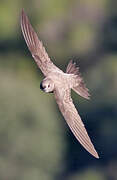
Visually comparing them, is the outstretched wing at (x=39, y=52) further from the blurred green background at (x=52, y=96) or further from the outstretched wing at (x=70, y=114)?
the blurred green background at (x=52, y=96)

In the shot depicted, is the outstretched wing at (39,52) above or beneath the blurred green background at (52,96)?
above

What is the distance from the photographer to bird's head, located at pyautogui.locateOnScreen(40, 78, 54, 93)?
654 cm

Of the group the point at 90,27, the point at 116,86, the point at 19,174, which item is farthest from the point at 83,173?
the point at 90,27

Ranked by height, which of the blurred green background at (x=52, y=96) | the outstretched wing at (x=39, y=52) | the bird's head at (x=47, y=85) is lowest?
the blurred green background at (x=52, y=96)

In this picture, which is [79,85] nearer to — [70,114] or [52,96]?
[70,114]

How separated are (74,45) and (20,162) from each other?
923 cm

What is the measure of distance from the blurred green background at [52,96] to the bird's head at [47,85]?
39.3 feet

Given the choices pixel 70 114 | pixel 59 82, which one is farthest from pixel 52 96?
pixel 70 114

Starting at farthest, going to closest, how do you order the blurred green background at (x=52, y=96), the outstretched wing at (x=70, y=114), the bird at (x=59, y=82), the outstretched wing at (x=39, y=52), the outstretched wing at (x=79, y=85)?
the blurred green background at (x=52, y=96), the outstretched wing at (x=79, y=85), the outstretched wing at (x=39, y=52), the bird at (x=59, y=82), the outstretched wing at (x=70, y=114)

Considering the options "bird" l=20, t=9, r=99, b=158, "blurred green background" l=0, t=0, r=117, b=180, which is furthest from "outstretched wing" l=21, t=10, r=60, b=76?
"blurred green background" l=0, t=0, r=117, b=180

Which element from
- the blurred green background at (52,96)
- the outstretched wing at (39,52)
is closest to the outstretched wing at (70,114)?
the outstretched wing at (39,52)

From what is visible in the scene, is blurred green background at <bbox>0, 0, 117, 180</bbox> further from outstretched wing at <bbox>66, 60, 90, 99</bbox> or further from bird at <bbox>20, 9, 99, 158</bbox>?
bird at <bbox>20, 9, 99, 158</bbox>

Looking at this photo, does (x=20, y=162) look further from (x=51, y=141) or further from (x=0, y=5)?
(x=0, y=5)

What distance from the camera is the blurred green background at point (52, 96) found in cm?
1948
